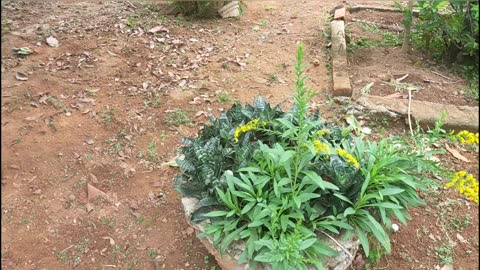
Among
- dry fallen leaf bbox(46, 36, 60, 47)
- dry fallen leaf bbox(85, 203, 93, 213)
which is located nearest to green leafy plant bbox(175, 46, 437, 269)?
dry fallen leaf bbox(85, 203, 93, 213)

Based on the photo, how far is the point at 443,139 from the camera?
3385 millimetres

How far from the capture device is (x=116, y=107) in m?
3.73

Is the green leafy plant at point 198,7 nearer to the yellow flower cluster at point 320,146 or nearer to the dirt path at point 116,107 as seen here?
the dirt path at point 116,107

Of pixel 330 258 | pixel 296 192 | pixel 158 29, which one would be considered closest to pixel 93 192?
pixel 296 192

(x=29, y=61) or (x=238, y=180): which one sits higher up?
(x=29, y=61)

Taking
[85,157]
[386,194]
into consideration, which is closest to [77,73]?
[85,157]

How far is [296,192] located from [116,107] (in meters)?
2.14

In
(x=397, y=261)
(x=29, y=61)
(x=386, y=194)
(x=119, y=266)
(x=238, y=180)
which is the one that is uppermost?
(x=29, y=61)

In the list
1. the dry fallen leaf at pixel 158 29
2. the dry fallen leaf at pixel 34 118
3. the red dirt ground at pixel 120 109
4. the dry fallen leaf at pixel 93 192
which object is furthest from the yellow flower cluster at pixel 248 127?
the dry fallen leaf at pixel 158 29

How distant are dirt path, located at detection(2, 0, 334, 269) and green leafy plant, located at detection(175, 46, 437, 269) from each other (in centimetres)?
64

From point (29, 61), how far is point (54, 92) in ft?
1.65

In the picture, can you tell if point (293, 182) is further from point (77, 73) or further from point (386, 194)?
point (77, 73)

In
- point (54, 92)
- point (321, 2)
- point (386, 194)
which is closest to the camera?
point (386, 194)

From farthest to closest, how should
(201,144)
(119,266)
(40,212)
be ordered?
(40,212) < (119,266) < (201,144)
